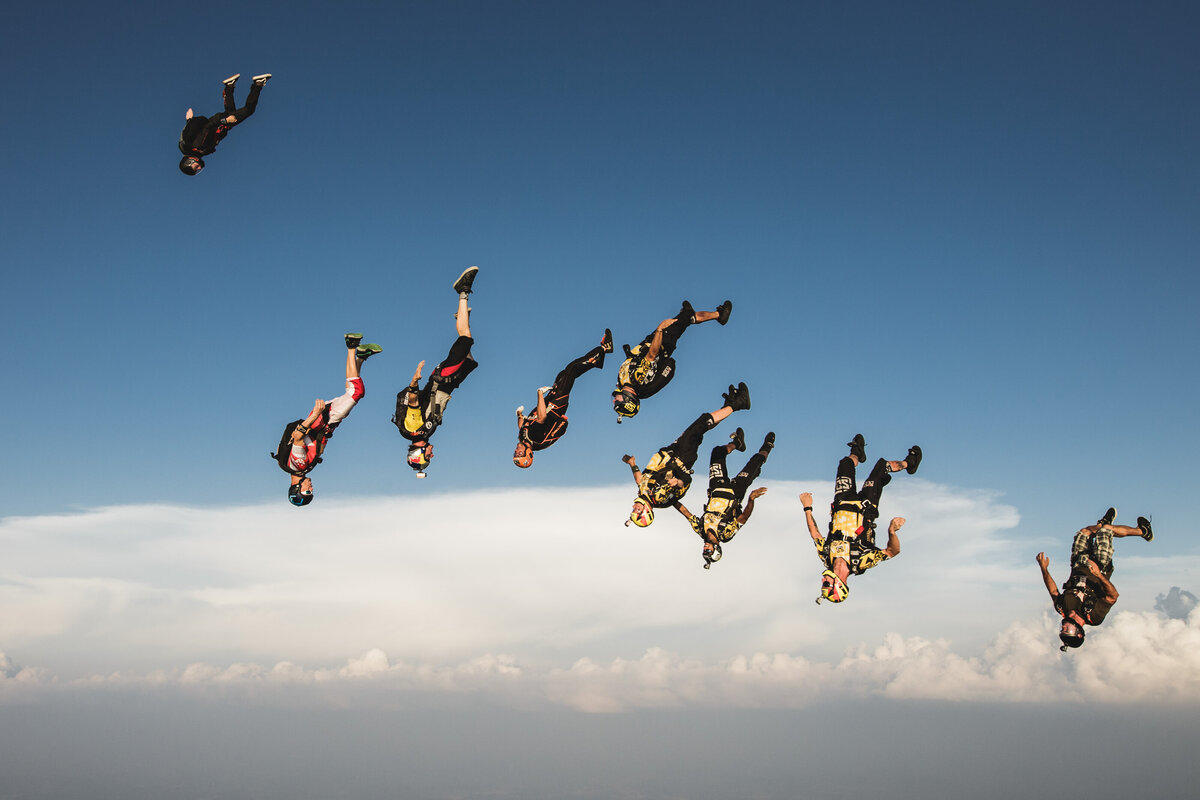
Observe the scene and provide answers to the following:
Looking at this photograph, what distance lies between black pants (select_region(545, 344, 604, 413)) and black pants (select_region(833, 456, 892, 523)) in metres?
6.26

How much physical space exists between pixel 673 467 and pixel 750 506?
7.05 ft

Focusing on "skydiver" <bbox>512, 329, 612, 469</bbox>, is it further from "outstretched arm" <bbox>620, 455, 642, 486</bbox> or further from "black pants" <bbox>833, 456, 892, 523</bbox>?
"black pants" <bbox>833, 456, 892, 523</bbox>

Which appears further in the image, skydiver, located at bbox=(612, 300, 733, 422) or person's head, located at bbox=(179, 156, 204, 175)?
skydiver, located at bbox=(612, 300, 733, 422)

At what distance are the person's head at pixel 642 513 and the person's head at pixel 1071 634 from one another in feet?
29.5

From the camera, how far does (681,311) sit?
872 inches

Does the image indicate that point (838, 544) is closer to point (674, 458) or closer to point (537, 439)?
point (674, 458)

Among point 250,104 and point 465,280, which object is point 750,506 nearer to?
point 465,280

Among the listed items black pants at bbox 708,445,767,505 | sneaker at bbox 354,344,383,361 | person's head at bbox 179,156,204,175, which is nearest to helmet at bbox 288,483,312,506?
sneaker at bbox 354,344,383,361

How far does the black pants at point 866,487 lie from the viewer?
2272 centimetres

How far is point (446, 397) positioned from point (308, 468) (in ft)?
10.8

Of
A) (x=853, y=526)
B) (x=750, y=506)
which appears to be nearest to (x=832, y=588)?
(x=853, y=526)

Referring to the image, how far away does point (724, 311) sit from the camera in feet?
73.3

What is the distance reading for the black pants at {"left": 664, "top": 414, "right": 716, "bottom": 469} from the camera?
77.4 feet

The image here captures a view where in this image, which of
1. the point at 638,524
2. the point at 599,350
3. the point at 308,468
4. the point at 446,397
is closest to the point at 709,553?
the point at 638,524
